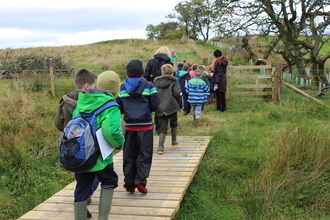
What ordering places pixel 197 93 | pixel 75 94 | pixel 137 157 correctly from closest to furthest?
pixel 75 94 < pixel 137 157 < pixel 197 93

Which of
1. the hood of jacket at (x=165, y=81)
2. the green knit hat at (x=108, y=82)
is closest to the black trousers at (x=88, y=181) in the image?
the green knit hat at (x=108, y=82)

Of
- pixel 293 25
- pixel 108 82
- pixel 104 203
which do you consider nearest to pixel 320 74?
pixel 293 25

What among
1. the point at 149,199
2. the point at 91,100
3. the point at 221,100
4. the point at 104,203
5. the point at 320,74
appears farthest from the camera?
the point at 320,74

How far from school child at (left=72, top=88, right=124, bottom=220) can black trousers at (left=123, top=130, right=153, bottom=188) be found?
2.68 ft

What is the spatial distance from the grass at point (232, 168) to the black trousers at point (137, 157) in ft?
2.34

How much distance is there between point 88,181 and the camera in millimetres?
3279

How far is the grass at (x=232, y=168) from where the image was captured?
4344 mm

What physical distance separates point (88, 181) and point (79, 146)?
47cm

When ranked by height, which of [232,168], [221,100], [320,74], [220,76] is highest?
[220,76]

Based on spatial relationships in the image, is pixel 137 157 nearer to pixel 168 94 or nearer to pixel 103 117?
pixel 103 117

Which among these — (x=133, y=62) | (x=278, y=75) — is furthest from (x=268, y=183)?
(x=278, y=75)

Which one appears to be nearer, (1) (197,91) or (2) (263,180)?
(2) (263,180)

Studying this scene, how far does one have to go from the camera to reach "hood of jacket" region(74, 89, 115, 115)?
3.16 meters

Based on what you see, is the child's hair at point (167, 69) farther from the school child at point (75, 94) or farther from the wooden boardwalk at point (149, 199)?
the school child at point (75, 94)
